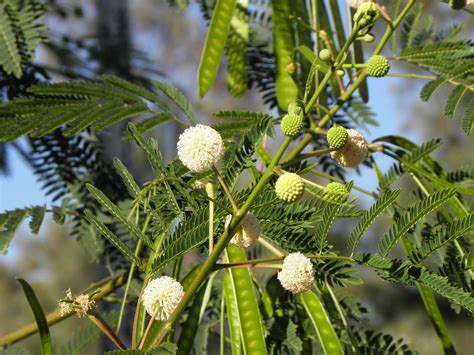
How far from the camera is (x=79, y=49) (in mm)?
1945

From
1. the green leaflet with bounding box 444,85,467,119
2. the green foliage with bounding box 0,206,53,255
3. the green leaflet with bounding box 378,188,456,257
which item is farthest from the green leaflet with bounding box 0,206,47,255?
the green leaflet with bounding box 444,85,467,119

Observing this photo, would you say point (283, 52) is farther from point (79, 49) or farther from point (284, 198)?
point (79, 49)

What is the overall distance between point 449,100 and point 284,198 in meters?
0.45

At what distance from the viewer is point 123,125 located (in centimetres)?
223

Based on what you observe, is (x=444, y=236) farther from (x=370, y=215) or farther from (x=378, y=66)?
(x=378, y=66)

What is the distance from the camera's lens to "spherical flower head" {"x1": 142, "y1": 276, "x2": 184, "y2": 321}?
2.06 ft

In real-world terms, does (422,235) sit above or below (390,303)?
below

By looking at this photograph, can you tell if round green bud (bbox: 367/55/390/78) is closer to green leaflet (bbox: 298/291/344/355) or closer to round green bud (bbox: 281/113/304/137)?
round green bud (bbox: 281/113/304/137)

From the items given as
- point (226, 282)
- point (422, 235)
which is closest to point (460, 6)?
point (422, 235)

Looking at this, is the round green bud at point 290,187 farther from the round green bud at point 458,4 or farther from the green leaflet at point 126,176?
the round green bud at point 458,4

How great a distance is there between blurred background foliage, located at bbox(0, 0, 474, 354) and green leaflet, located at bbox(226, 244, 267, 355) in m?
0.21

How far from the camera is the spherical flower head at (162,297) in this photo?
0.63m

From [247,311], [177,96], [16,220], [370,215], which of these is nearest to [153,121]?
[177,96]

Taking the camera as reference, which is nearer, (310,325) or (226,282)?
(226,282)
